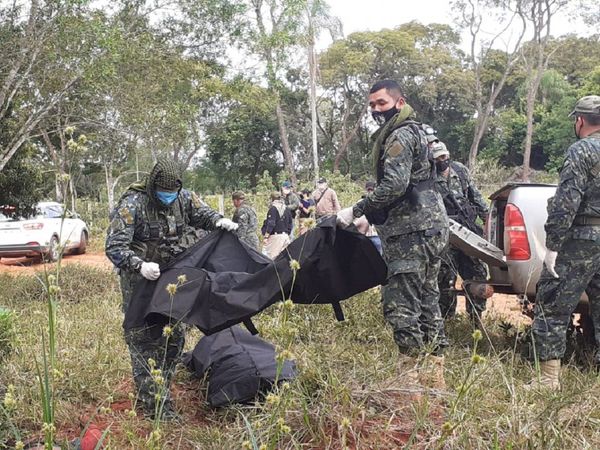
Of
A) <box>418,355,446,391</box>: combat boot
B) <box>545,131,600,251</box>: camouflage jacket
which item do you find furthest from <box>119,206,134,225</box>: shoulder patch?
<box>545,131,600,251</box>: camouflage jacket

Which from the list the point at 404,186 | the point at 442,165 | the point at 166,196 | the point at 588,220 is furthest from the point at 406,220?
the point at 166,196

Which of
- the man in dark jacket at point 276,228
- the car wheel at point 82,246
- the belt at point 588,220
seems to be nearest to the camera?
the belt at point 588,220

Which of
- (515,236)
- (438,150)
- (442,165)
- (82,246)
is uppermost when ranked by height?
(438,150)

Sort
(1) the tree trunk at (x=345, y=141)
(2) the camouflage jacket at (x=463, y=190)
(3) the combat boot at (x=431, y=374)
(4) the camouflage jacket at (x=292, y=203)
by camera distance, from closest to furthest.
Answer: (3) the combat boot at (x=431, y=374), (2) the camouflage jacket at (x=463, y=190), (4) the camouflage jacket at (x=292, y=203), (1) the tree trunk at (x=345, y=141)

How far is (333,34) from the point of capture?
83.7 ft

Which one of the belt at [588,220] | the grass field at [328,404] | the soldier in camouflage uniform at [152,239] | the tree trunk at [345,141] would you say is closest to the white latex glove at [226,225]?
the soldier in camouflage uniform at [152,239]

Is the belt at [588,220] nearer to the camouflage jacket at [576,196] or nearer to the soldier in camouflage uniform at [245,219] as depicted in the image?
the camouflage jacket at [576,196]

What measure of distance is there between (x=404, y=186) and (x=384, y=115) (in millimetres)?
564

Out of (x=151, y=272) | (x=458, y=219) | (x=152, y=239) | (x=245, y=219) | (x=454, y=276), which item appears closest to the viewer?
(x=151, y=272)

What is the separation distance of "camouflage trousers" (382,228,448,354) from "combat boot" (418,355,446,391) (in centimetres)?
18

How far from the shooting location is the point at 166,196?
355 centimetres

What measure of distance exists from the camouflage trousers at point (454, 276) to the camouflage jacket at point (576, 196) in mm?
1215

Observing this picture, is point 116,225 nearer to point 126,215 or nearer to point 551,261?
point 126,215

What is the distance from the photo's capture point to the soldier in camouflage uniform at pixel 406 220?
11.1 ft
